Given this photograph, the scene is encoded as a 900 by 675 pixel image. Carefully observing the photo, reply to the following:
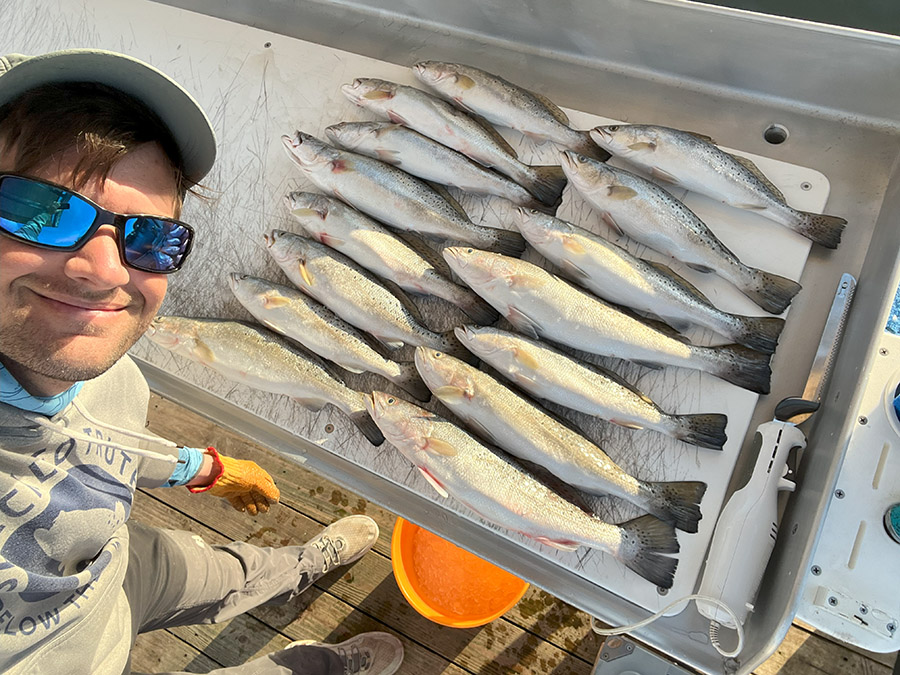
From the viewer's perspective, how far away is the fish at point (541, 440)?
175cm

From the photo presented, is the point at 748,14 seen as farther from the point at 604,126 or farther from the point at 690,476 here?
the point at 690,476

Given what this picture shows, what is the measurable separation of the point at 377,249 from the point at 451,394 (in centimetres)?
Answer: 60

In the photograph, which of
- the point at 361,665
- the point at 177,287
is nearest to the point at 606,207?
the point at 177,287

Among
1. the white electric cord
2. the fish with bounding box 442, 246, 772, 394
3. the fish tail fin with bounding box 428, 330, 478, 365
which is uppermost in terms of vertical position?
the fish with bounding box 442, 246, 772, 394

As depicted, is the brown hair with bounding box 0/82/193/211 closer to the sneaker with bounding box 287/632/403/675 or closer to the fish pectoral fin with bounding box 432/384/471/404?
the fish pectoral fin with bounding box 432/384/471/404

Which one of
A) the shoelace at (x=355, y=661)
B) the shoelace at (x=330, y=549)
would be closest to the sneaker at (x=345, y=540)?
the shoelace at (x=330, y=549)

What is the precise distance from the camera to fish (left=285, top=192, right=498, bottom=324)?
2.05 metres

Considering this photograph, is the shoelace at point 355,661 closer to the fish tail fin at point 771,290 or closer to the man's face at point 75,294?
the man's face at point 75,294

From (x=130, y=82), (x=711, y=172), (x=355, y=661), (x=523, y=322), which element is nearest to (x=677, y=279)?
(x=711, y=172)

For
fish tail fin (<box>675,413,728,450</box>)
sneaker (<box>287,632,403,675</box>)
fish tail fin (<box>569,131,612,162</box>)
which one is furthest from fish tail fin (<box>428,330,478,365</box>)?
sneaker (<box>287,632,403,675</box>)

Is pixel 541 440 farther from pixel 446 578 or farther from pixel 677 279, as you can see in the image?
pixel 446 578

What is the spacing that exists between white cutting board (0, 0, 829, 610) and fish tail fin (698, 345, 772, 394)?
68 mm

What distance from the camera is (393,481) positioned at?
6.84 feet

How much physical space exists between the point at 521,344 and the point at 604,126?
35.0 inches
